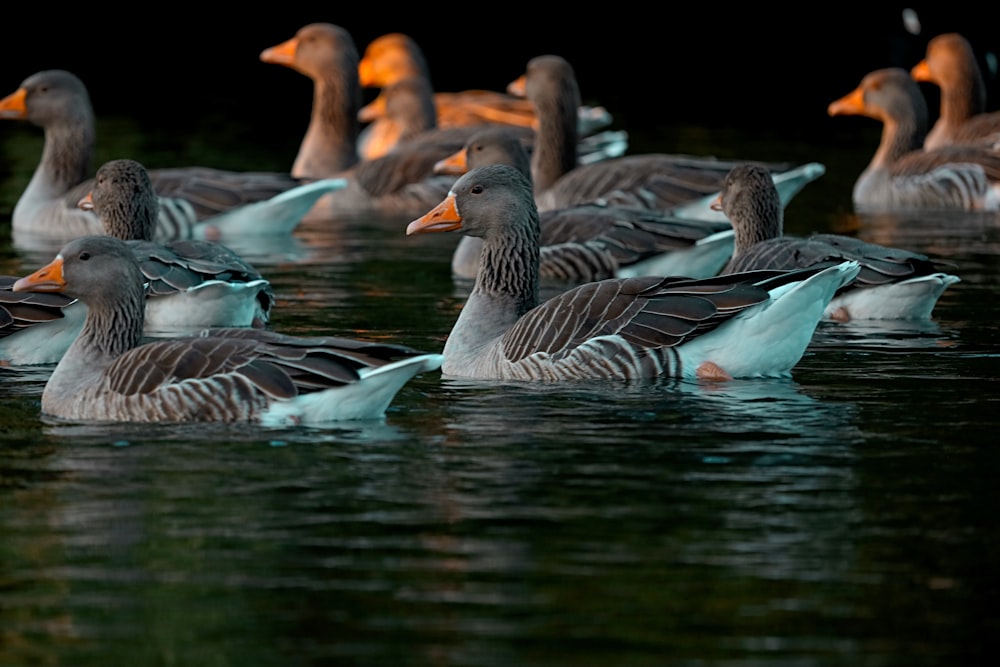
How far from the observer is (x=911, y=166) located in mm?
23766

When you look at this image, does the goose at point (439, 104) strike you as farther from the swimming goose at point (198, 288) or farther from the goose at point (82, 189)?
the swimming goose at point (198, 288)

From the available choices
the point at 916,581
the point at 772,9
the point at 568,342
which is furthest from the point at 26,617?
the point at 772,9

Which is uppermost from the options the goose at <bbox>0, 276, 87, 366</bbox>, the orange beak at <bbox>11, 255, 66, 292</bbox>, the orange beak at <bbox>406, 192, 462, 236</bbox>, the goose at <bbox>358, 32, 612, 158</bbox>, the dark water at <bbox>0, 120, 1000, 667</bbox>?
the goose at <bbox>358, 32, 612, 158</bbox>

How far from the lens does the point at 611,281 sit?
11.8 meters

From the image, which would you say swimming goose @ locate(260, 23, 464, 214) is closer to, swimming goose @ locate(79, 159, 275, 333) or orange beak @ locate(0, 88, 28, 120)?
orange beak @ locate(0, 88, 28, 120)

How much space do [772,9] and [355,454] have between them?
43.2 m

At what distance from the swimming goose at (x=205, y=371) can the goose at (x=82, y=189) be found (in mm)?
9188

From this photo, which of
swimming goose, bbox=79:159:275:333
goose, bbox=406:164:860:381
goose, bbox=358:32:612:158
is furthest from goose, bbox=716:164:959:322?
goose, bbox=358:32:612:158

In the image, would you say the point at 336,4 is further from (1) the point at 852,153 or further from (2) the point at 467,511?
(2) the point at 467,511

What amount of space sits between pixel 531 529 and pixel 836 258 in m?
6.05

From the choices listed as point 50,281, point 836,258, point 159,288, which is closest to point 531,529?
point 50,281

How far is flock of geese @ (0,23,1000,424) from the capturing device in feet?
33.1

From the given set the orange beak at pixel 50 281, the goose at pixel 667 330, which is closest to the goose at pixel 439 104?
the goose at pixel 667 330

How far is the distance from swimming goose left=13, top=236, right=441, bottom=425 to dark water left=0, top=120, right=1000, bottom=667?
17 centimetres
